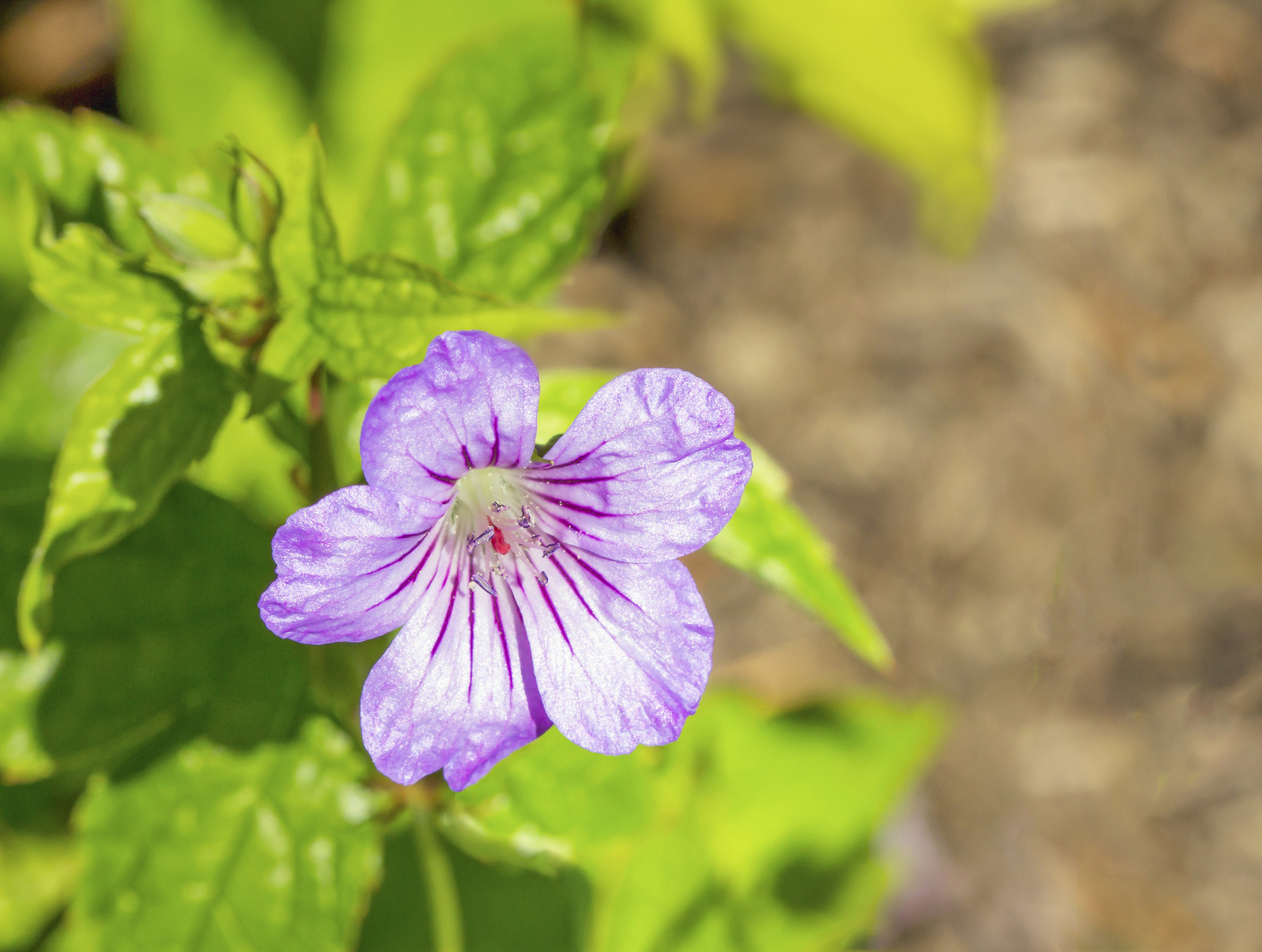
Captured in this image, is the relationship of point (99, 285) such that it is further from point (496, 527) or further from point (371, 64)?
point (371, 64)

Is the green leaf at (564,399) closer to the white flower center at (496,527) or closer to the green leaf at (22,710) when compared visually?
the white flower center at (496,527)

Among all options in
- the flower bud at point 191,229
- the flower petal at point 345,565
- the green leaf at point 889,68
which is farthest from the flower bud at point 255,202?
the green leaf at point 889,68

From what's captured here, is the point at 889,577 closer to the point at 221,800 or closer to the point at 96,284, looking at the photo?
the point at 221,800

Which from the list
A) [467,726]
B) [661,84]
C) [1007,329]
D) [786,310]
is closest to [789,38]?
[661,84]

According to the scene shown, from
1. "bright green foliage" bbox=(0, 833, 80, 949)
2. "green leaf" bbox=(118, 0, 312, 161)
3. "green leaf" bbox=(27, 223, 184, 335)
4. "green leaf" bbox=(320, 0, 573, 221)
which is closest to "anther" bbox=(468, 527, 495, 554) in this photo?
"green leaf" bbox=(27, 223, 184, 335)

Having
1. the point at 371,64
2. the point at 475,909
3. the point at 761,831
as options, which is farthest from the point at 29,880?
the point at 371,64

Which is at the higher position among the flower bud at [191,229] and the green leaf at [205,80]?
the flower bud at [191,229]

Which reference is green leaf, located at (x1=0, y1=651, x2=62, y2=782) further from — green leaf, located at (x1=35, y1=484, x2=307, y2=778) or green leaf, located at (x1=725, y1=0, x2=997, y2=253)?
green leaf, located at (x1=725, y1=0, x2=997, y2=253)
